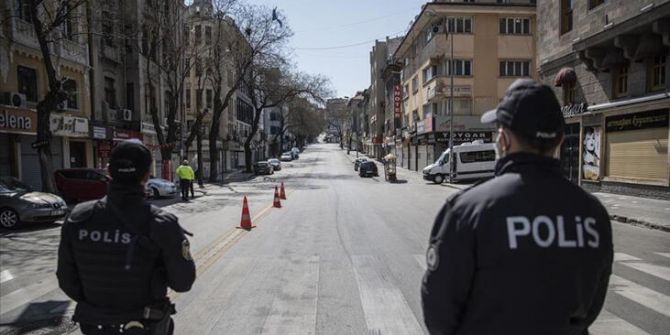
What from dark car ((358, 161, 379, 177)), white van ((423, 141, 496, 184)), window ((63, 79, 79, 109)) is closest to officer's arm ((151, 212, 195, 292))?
window ((63, 79, 79, 109))

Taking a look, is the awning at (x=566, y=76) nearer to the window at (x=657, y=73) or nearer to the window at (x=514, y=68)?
the window at (x=657, y=73)

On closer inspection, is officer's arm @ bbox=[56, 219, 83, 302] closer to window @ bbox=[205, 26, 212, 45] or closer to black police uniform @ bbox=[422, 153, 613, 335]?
black police uniform @ bbox=[422, 153, 613, 335]

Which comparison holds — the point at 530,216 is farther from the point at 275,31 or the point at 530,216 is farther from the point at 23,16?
the point at 275,31

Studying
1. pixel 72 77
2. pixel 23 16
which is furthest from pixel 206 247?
pixel 72 77

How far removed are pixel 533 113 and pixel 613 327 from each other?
4081 millimetres

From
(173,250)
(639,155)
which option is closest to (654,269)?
(173,250)

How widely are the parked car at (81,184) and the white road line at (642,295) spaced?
18782mm

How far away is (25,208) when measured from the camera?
13500 millimetres

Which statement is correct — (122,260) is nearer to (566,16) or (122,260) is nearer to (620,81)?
(620,81)

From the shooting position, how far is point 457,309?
6.69 feet

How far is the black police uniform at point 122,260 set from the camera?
2.67m

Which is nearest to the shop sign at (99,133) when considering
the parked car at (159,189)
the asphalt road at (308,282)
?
the parked car at (159,189)

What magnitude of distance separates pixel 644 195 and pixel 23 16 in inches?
1043

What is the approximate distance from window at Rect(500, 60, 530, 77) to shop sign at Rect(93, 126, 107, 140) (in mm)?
31357
